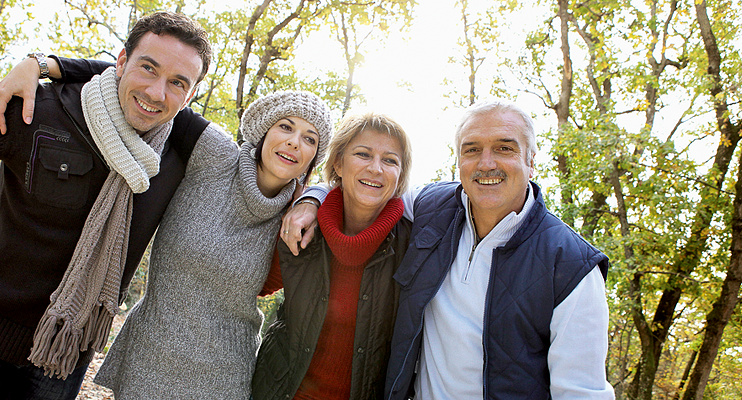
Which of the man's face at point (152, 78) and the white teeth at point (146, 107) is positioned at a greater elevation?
the man's face at point (152, 78)

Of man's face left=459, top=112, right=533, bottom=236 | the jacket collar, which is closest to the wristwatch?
man's face left=459, top=112, right=533, bottom=236

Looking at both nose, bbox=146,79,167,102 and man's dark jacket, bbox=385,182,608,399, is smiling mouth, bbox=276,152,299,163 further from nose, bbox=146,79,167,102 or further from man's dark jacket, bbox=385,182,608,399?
man's dark jacket, bbox=385,182,608,399

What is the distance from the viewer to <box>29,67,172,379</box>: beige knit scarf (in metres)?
1.80

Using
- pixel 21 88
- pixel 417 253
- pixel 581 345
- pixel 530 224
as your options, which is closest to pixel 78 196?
pixel 21 88

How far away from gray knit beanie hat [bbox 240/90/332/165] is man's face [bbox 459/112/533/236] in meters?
0.77

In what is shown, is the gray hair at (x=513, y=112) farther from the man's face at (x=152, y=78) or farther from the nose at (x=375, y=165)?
the man's face at (x=152, y=78)

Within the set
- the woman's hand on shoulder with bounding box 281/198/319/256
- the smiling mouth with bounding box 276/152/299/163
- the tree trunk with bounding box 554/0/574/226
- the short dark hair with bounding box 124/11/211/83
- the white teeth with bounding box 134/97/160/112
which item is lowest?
the woman's hand on shoulder with bounding box 281/198/319/256

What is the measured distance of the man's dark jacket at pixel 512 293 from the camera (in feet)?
5.43

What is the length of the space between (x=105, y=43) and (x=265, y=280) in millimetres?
11479

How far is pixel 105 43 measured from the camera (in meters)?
10.6

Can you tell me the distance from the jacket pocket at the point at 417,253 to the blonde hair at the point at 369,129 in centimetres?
37

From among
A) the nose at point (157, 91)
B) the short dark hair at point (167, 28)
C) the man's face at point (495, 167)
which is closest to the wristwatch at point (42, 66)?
the short dark hair at point (167, 28)

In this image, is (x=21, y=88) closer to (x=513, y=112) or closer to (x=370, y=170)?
(x=370, y=170)

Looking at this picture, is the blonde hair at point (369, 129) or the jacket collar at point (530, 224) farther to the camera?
the blonde hair at point (369, 129)
